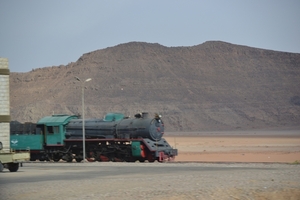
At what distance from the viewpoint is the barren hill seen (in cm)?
15538

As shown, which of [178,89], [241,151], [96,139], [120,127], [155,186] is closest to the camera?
[155,186]

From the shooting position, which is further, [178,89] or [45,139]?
[178,89]

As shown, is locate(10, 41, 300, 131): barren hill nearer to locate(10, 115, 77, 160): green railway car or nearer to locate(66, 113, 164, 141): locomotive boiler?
locate(10, 115, 77, 160): green railway car

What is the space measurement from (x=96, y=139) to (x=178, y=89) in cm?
12682

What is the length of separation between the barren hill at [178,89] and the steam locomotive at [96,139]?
337 ft

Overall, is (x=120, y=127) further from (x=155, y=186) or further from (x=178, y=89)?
(x=178, y=89)

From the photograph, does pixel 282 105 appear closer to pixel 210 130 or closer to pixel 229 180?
pixel 210 130

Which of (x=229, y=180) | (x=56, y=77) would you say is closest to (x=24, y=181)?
(x=229, y=180)

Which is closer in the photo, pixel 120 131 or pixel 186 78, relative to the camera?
pixel 120 131

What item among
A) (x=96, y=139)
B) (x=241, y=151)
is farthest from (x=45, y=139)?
(x=241, y=151)

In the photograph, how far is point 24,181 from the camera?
28.1 m

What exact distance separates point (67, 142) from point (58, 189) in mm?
22584

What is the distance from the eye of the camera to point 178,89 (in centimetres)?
17088

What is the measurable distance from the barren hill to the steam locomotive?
4041 inches
